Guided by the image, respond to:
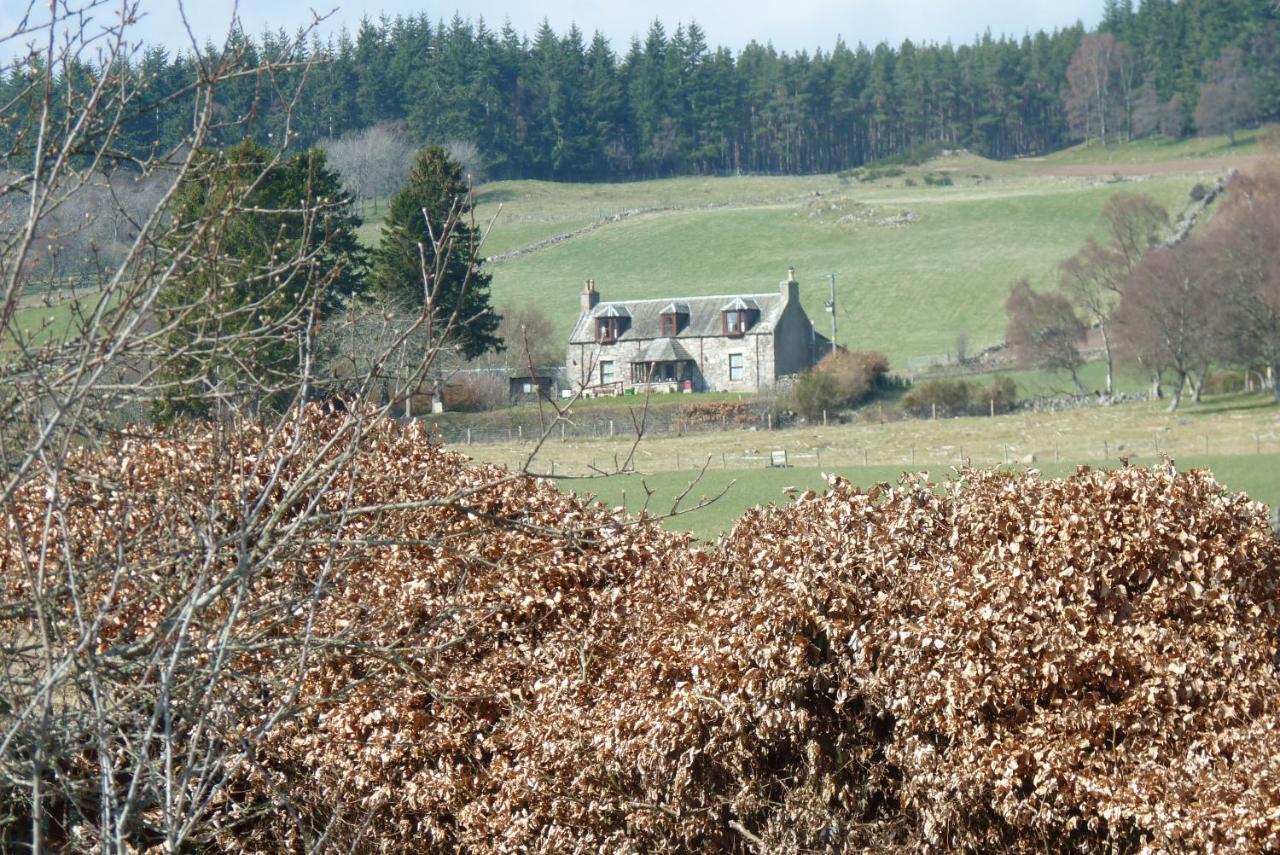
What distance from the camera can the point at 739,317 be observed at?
222 feet

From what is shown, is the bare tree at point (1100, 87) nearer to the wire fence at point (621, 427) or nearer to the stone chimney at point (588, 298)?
the stone chimney at point (588, 298)

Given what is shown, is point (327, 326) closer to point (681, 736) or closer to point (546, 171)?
point (681, 736)

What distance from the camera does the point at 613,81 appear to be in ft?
446

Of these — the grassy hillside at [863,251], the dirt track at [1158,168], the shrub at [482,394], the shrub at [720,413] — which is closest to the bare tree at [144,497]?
the shrub at [482,394]

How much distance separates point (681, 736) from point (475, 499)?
8.28ft

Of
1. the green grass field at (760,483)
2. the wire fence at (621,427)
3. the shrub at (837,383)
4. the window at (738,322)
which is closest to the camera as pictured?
the green grass field at (760,483)

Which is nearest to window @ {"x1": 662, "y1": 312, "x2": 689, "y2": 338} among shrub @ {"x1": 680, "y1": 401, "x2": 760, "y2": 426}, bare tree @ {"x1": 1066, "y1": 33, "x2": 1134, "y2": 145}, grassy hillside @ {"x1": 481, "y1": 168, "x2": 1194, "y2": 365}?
shrub @ {"x1": 680, "y1": 401, "x2": 760, "y2": 426}

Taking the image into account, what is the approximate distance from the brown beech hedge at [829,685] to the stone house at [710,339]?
5686cm

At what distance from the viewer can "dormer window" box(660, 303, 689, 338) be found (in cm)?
6919

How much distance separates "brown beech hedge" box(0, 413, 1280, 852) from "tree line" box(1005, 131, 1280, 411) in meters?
47.2

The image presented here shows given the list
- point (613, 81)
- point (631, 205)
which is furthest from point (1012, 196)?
point (613, 81)

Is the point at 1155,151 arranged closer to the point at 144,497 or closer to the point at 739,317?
the point at 739,317

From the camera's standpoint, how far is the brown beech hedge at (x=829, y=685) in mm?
7555

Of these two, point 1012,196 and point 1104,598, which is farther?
point 1012,196
